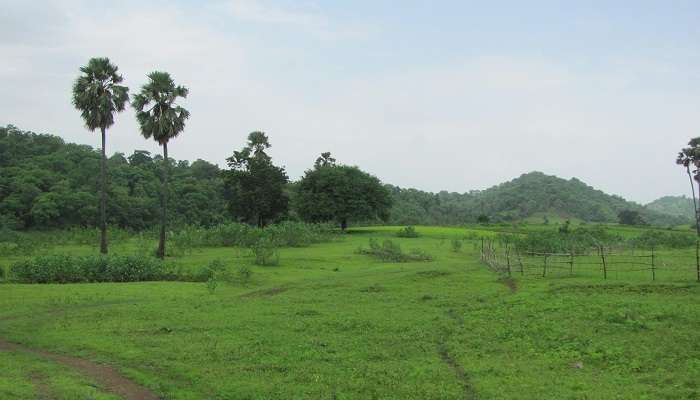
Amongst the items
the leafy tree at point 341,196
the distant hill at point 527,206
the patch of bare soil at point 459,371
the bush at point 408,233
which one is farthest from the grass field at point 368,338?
the distant hill at point 527,206

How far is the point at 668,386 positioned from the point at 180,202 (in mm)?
74613

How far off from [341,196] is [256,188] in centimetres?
1167

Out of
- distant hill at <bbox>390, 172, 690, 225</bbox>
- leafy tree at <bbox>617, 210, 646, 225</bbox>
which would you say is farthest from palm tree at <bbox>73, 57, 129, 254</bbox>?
leafy tree at <bbox>617, 210, 646, 225</bbox>

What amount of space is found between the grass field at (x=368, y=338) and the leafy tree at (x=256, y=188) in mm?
42425

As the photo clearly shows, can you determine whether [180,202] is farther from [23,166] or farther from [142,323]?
[142,323]

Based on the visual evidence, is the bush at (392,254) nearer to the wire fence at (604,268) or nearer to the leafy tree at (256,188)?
the wire fence at (604,268)

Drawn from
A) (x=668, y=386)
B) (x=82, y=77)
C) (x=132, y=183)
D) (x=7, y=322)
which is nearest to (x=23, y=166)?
(x=132, y=183)

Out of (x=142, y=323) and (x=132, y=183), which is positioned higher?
(x=132, y=183)

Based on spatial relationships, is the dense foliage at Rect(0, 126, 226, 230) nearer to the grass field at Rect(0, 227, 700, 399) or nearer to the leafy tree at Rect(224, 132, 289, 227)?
the leafy tree at Rect(224, 132, 289, 227)

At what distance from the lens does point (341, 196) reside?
68000 millimetres

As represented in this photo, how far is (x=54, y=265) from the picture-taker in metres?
30.0

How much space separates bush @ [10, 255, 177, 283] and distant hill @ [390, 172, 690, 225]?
75243mm

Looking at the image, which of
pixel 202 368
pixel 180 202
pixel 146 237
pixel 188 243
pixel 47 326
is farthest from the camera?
pixel 180 202

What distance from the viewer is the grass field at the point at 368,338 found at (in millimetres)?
13391
